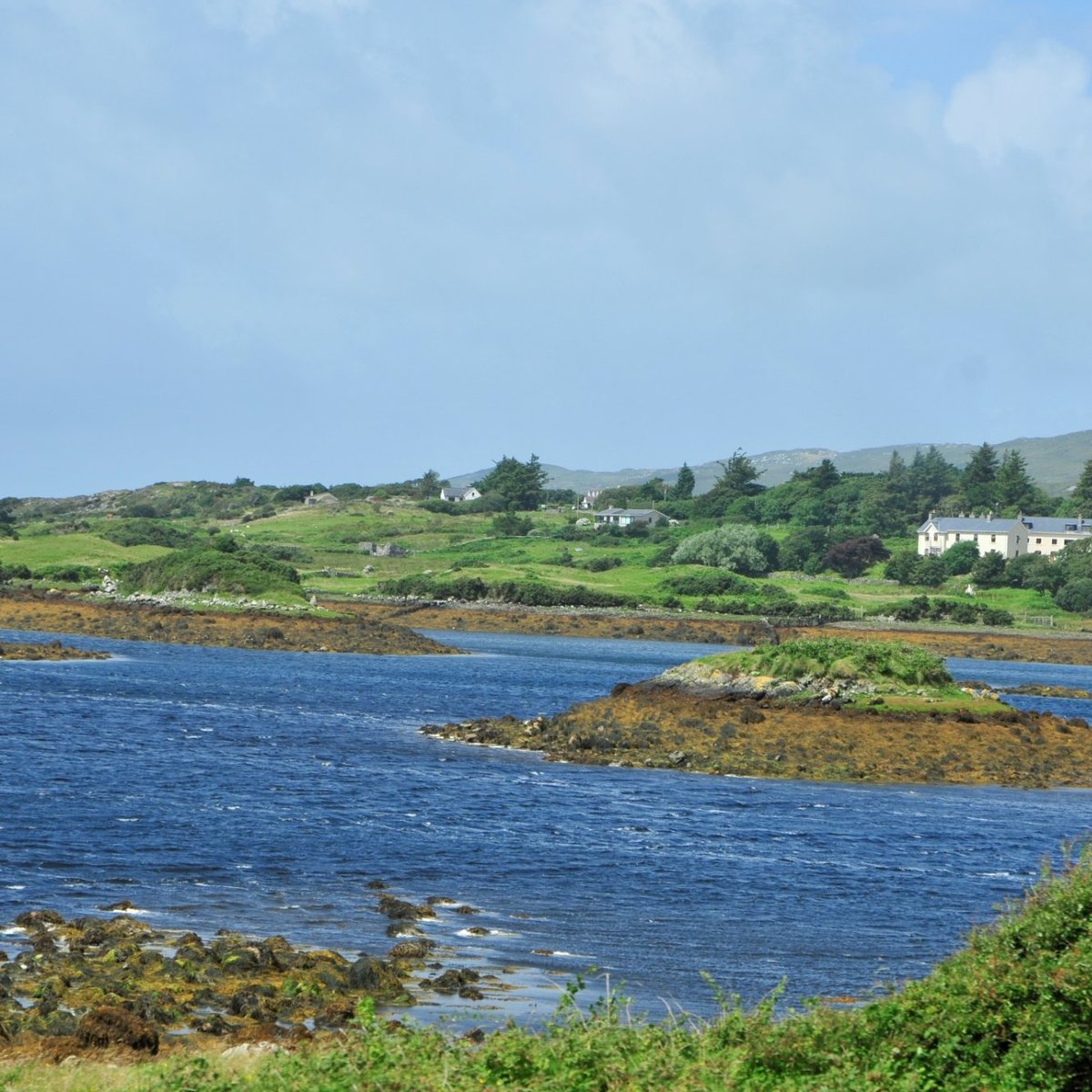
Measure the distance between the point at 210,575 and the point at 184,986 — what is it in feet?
274

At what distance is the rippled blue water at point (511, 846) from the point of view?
69.1ft

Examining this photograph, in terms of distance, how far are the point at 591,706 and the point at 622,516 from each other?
133831 mm

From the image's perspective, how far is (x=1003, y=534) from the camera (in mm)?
152250

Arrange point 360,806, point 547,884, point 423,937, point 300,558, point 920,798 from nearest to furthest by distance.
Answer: point 423,937 → point 547,884 → point 360,806 → point 920,798 → point 300,558

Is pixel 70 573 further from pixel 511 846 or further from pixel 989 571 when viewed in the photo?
pixel 511 846

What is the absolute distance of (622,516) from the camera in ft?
595

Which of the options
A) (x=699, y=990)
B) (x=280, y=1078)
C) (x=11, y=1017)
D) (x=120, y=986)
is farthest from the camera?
(x=699, y=990)

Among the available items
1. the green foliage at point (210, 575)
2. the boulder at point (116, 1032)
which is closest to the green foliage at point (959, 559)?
the green foliage at point (210, 575)

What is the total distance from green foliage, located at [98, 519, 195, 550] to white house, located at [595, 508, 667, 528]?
53.2 metres

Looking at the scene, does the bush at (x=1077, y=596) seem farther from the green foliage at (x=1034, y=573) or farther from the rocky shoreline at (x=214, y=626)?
the rocky shoreline at (x=214, y=626)

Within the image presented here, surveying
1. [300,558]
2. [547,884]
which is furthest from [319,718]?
[300,558]

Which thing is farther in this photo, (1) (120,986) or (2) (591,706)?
(2) (591,706)

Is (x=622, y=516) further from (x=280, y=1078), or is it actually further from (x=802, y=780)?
(x=280, y=1078)

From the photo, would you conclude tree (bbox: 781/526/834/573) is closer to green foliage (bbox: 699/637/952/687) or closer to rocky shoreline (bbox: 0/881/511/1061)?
green foliage (bbox: 699/637/952/687)
